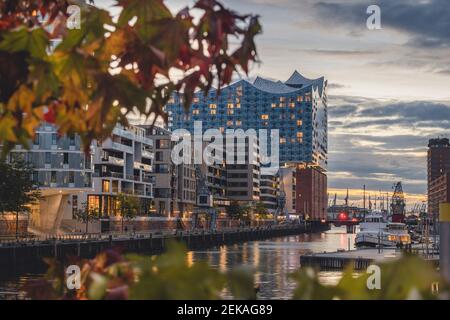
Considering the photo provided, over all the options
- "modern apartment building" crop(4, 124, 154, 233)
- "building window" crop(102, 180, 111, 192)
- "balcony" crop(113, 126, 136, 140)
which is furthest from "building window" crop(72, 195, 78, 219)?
"balcony" crop(113, 126, 136, 140)

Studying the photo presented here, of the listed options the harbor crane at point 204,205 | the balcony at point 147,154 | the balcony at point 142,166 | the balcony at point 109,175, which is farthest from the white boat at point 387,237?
the harbor crane at point 204,205

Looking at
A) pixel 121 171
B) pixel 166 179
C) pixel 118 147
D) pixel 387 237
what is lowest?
pixel 387 237

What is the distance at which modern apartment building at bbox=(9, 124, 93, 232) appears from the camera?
11675cm

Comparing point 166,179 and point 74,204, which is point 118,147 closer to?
point 74,204

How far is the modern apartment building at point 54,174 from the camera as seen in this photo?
383 feet

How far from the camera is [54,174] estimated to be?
117500 mm

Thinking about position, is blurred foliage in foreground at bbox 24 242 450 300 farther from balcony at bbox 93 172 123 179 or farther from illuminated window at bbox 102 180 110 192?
illuminated window at bbox 102 180 110 192

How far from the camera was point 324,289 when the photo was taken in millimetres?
3186

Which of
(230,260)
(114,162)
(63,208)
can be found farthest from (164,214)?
(230,260)

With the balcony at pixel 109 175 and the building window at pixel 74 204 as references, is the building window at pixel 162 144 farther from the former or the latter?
the building window at pixel 74 204

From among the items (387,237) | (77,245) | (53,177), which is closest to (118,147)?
(53,177)

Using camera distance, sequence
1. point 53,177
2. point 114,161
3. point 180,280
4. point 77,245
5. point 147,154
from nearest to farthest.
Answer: point 180,280 < point 77,245 < point 53,177 < point 114,161 < point 147,154
